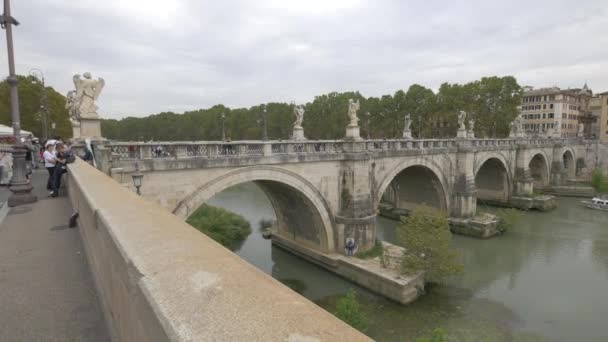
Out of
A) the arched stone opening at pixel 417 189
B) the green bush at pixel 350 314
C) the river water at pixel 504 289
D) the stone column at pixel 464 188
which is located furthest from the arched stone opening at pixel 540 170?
the green bush at pixel 350 314

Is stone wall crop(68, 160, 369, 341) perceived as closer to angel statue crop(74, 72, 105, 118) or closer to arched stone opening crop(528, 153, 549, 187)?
angel statue crop(74, 72, 105, 118)

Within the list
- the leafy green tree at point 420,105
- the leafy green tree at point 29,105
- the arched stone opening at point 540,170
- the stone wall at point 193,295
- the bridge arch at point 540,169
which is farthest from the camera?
the leafy green tree at point 420,105

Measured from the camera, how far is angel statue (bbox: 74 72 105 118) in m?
8.72

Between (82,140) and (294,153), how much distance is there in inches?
268

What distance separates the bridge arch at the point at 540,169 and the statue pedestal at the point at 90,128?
125ft

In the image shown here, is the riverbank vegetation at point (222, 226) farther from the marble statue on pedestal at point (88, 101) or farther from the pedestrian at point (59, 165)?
the pedestrian at point (59, 165)

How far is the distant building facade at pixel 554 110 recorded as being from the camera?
52.5 m

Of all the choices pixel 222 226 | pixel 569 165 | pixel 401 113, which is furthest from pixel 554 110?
pixel 222 226

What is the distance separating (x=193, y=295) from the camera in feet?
4.23

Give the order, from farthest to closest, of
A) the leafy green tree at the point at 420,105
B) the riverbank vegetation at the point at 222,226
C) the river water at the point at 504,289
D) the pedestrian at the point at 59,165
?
the leafy green tree at the point at 420,105, the riverbank vegetation at the point at 222,226, the river water at the point at 504,289, the pedestrian at the point at 59,165

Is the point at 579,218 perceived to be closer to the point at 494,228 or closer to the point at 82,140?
the point at 494,228

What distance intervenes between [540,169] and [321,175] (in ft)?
105

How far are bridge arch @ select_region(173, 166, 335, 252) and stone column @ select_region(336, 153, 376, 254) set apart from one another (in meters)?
0.58

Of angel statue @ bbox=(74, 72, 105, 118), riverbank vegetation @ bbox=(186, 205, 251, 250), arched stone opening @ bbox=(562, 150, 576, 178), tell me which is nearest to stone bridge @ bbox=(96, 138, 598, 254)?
angel statue @ bbox=(74, 72, 105, 118)
